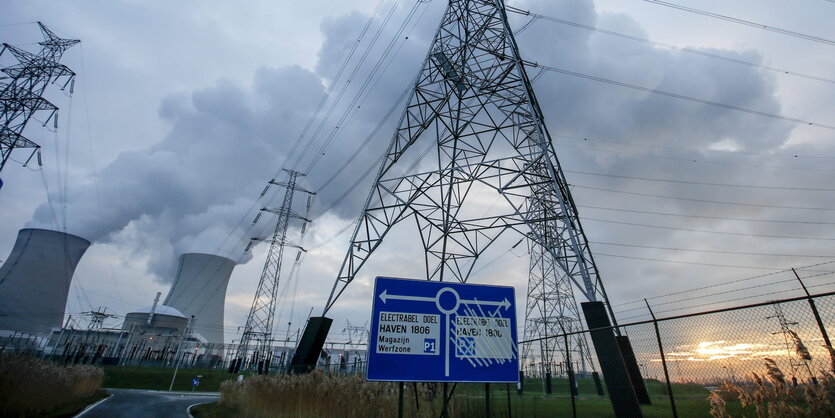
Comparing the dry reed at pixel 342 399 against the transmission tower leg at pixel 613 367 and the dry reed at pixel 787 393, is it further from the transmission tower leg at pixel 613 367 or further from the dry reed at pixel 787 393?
the dry reed at pixel 787 393

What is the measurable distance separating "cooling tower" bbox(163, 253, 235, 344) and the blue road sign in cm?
6033

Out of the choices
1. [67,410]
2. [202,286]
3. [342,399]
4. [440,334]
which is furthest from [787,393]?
[202,286]

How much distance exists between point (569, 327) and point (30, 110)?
1955 inches

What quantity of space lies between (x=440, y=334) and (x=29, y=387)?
1478 centimetres

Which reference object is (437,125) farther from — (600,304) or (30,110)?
(30,110)

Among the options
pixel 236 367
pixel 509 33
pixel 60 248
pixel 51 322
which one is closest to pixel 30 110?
pixel 60 248

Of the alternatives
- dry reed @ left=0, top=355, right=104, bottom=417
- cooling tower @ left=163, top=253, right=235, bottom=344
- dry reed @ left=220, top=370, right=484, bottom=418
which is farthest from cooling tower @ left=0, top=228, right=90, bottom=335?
dry reed @ left=220, top=370, right=484, bottom=418

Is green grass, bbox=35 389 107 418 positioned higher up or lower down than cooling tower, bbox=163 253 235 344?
lower down

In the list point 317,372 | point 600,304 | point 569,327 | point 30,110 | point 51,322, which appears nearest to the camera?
point 600,304

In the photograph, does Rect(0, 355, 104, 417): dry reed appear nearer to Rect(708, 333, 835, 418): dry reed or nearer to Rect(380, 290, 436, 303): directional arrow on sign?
Rect(380, 290, 436, 303): directional arrow on sign

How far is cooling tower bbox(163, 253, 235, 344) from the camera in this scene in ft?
185

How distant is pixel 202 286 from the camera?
188ft

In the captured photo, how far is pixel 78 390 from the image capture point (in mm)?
19266

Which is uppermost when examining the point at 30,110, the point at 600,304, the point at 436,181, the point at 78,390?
the point at 30,110
